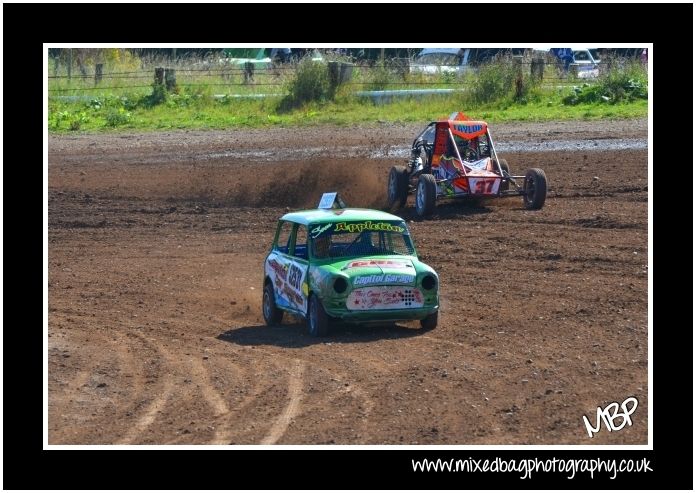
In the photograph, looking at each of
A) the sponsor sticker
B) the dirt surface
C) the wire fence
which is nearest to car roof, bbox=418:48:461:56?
the wire fence

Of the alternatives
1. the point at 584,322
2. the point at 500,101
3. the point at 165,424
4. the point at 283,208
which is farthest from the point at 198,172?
the point at 165,424

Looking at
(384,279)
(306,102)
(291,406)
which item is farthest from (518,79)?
(291,406)

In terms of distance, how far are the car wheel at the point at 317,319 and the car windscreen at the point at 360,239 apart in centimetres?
66

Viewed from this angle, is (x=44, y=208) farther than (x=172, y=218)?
No

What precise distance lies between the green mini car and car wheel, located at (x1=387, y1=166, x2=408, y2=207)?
6.59 m

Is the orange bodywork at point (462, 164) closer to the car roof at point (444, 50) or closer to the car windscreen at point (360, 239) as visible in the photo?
the car windscreen at point (360, 239)

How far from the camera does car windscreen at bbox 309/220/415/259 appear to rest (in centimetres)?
1202

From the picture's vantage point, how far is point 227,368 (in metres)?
10.3

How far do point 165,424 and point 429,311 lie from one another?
3.59m

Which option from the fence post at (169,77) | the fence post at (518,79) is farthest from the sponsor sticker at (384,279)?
the fence post at (169,77)

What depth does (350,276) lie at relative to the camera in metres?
11.3

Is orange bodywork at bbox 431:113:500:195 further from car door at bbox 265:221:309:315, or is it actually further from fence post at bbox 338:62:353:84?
fence post at bbox 338:62:353:84

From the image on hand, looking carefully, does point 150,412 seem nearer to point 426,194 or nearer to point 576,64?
point 426,194

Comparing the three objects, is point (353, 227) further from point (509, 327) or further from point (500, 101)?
point (500, 101)
